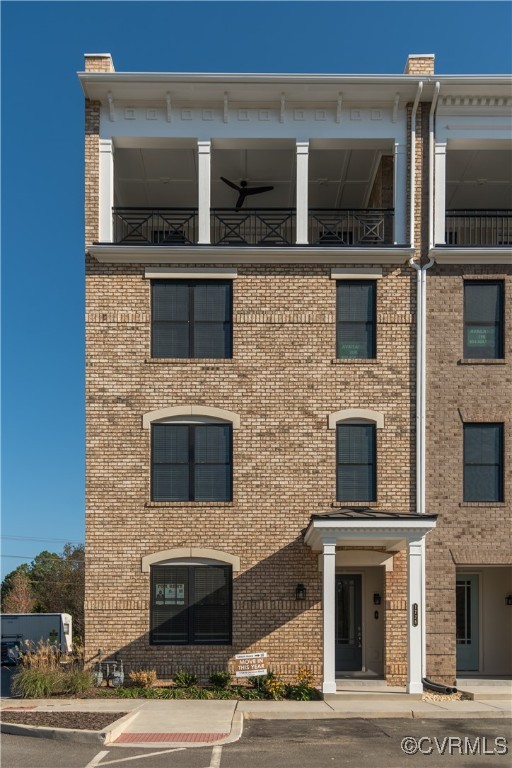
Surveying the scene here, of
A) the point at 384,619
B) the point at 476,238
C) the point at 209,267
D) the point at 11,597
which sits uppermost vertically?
the point at 476,238

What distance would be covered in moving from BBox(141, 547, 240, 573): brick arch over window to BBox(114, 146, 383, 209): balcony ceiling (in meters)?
9.65

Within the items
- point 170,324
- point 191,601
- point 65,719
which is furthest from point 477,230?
point 65,719

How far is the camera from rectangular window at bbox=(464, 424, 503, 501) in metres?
19.3

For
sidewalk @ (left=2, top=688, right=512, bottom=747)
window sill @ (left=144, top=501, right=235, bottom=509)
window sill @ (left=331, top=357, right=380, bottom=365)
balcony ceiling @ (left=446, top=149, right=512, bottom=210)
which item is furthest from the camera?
balcony ceiling @ (left=446, top=149, right=512, bottom=210)

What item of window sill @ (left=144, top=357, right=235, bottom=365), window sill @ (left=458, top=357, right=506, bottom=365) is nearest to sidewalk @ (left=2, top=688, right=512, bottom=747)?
window sill @ (left=458, top=357, right=506, bottom=365)

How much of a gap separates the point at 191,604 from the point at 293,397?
511cm

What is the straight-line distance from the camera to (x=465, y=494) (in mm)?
19250

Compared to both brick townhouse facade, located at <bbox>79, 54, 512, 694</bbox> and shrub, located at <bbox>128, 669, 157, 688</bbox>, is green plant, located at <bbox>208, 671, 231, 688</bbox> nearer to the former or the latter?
brick townhouse facade, located at <bbox>79, 54, 512, 694</bbox>

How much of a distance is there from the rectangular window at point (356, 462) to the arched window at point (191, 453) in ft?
8.03

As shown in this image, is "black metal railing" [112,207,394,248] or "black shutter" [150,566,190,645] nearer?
"black shutter" [150,566,190,645]

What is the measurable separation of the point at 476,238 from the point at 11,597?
43.6 m

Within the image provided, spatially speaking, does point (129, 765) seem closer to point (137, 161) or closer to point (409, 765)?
point (409, 765)

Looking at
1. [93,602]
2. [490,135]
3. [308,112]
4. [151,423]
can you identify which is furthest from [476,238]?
[93,602]

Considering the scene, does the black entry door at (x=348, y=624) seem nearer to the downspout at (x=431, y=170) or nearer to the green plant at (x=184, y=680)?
the green plant at (x=184, y=680)
